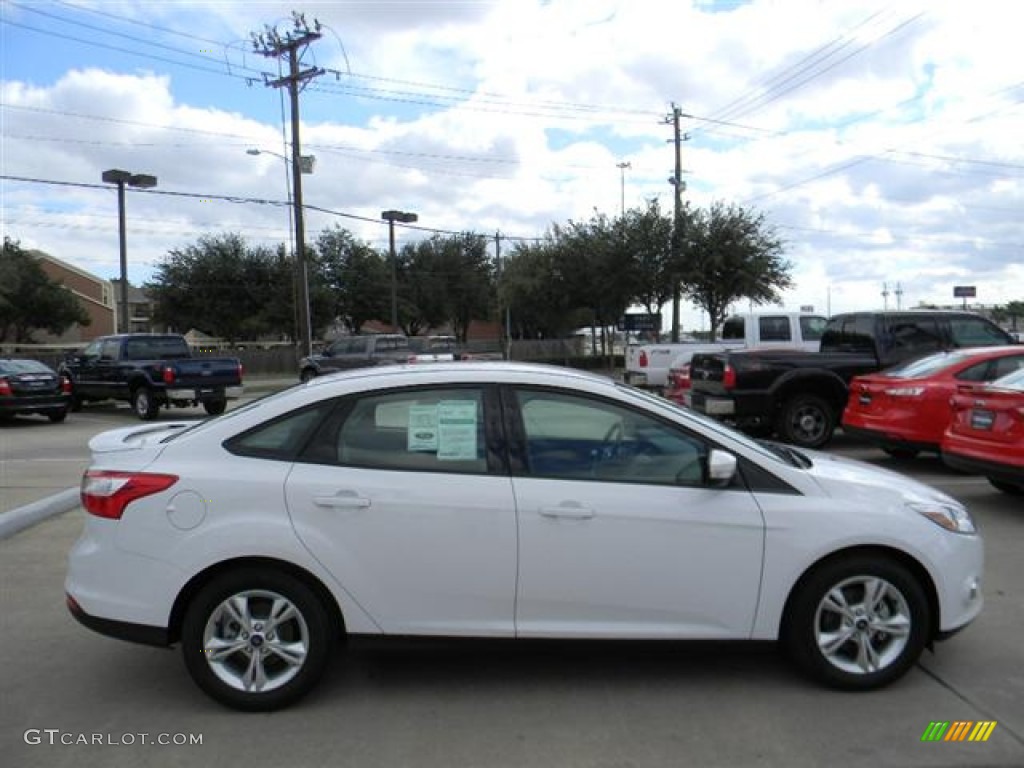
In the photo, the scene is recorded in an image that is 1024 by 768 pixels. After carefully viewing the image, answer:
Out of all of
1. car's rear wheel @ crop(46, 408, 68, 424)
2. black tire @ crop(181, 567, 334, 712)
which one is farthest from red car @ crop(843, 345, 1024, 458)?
car's rear wheel @ crop(46, 408, 68, 424)

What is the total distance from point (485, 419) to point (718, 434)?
43.6 inches

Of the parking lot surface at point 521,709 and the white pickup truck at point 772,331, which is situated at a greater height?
the white pickup truck at point 772,331

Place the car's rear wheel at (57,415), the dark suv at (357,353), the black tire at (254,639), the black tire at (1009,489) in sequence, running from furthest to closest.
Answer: the dark suv at (357,353), the car's rear wheel at (57,415), the black tire at (1009,489), the black tire at (254,639)

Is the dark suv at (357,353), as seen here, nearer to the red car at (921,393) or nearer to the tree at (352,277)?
the red car at (921,393)

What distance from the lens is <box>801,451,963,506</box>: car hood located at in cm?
396

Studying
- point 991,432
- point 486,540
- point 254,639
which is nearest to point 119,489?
point 254,639

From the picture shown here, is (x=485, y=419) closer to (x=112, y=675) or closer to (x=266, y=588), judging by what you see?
(x=266, y=588)

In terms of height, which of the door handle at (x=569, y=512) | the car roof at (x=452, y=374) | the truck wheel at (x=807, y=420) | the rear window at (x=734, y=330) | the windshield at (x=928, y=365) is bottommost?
the truck wheel at (x=807, y=420)

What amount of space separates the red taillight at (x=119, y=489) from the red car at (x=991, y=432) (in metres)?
6.78

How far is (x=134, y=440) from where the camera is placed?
14.3 ft

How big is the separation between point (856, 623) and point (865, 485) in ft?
2.11

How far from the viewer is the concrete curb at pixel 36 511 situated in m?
7.09

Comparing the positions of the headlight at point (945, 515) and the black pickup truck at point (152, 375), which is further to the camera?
the black pickup truck at point (152, 375)

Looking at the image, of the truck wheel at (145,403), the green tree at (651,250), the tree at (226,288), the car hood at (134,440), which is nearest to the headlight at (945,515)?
the car hood at (134,440)
